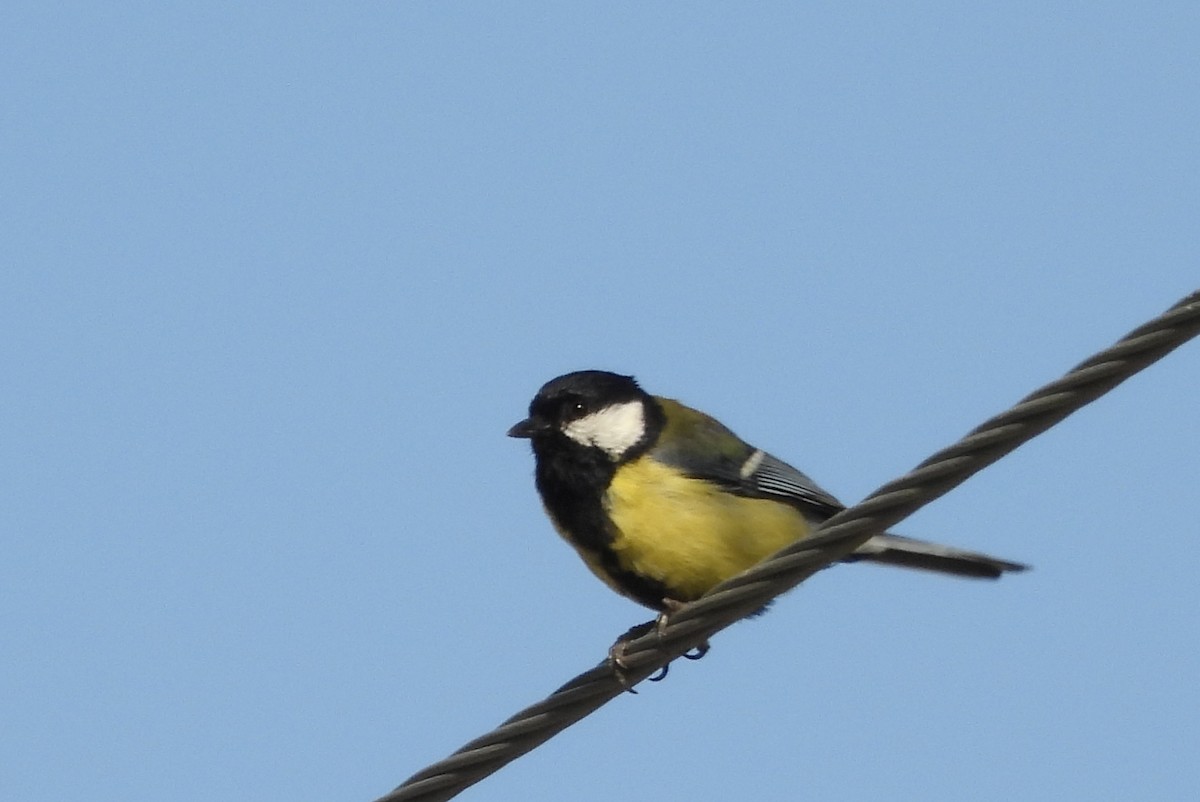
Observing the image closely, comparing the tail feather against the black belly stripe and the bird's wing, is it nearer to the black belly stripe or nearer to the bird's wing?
the bird's wing

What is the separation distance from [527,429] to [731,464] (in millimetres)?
767

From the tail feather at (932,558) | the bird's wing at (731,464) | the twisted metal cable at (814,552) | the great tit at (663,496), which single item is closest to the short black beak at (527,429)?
the great tit at (663,496)

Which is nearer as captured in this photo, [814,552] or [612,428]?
[814,552]

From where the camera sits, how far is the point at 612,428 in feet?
19.7

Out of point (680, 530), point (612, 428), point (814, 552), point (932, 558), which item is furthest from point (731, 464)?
point (814, 552)

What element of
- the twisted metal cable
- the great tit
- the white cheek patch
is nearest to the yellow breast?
the great tit

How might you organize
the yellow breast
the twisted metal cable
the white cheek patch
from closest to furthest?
the twisted metal cable, the yellow breast, the white cheek patch

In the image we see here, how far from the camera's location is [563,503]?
228 inches

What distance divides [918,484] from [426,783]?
52.7 inches

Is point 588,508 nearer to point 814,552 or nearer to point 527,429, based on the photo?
point 527,429

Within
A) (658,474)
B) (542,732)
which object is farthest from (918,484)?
(658,474)

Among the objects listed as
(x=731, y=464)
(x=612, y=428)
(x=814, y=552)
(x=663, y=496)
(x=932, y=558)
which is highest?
(x=612, y=428)

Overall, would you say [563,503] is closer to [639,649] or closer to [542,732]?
[639,649]

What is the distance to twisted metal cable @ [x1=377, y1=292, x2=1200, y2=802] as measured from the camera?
10.5ft
